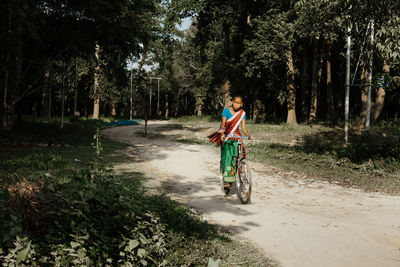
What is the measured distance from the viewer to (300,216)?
6.51m

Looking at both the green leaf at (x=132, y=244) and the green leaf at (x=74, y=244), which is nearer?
the green leaf at (x=74, y=244)

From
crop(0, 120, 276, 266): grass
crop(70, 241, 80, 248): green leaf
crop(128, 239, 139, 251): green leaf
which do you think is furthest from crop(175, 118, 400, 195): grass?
crop(70, 241, 80, 248): green leaf

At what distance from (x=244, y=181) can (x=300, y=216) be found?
1.46 meters

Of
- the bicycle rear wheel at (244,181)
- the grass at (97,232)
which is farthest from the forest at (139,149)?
the bicycle rear wheel at (244,181)

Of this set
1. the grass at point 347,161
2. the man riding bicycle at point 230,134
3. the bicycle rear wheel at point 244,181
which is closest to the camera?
the bicycle rear wheel at point 244,181

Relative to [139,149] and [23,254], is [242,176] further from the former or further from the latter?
[139,149]

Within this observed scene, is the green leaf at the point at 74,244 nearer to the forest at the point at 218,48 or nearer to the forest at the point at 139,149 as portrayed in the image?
the forest at the point at 139,149

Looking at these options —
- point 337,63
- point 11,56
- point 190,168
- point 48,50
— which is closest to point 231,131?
point 190,168

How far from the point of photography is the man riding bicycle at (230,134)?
7480mm

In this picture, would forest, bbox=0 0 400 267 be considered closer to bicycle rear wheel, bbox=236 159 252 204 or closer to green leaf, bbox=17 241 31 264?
green leaf, bbox=17 241 31 264

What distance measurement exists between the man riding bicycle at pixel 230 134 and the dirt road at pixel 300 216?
27.5 inches

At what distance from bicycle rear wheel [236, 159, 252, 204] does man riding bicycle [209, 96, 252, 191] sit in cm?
19

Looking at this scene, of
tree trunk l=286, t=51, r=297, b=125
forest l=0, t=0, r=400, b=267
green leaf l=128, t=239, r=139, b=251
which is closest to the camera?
green leaf l=128, t=239, r=139, b=251

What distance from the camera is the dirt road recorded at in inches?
183
